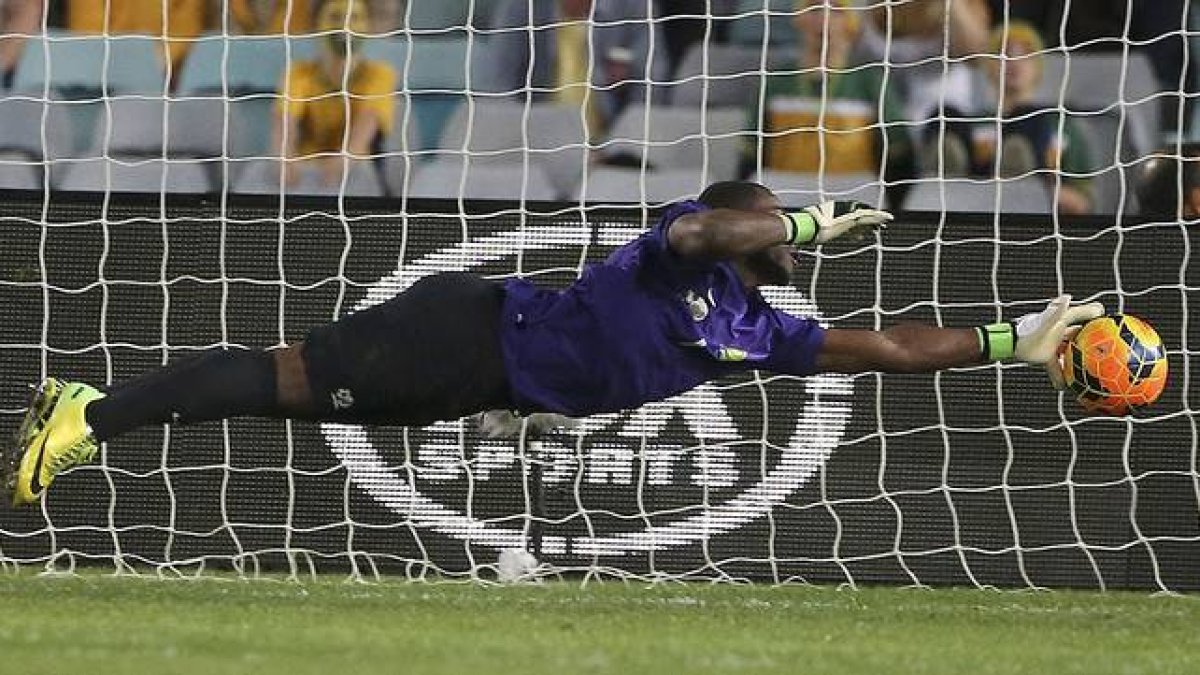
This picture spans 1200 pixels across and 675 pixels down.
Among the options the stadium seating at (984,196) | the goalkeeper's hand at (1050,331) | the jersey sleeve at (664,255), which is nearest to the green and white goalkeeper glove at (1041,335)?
the goalkeeper's hand at (1050,331)

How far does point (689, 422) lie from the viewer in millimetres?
8977

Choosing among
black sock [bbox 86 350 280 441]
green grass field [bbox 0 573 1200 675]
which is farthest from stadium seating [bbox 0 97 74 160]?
black sock [bbox 86 350 280 441]

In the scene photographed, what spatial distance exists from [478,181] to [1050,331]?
3.09 meters

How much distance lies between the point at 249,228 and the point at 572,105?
171 cm

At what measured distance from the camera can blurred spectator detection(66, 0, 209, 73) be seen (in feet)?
34.4

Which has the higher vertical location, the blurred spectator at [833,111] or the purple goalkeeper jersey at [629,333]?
the blurred spectator at [833,111]

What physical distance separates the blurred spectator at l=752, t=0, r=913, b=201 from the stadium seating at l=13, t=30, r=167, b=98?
2676 millimetres

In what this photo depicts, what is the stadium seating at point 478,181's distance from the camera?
972 cm

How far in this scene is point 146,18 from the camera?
10617mm

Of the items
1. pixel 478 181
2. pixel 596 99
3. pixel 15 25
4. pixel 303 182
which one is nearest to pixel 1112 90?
pixel 596 99

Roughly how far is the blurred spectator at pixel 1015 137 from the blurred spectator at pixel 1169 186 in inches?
16.8

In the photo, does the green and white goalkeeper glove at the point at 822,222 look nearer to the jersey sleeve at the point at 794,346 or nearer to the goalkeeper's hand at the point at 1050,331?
the jersey sleeve at the point at 794,346

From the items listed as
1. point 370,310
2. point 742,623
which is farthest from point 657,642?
point 370,310

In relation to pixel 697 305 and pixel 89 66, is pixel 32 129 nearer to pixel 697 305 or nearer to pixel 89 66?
pixel 89 66
